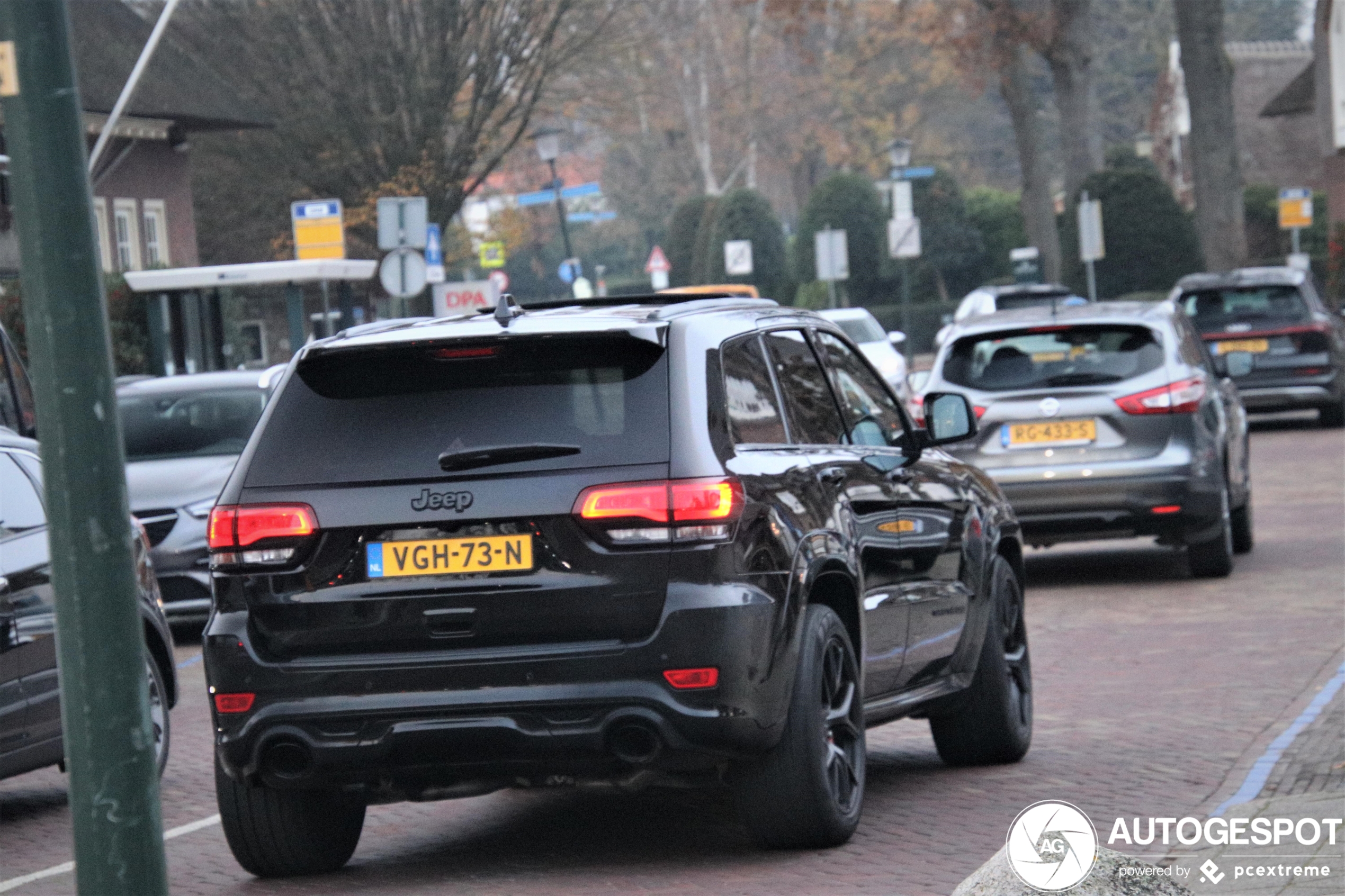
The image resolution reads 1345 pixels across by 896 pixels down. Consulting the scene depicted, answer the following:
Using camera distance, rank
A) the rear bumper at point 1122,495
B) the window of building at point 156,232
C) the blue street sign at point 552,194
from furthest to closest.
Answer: the blue street sign at point 552,194, the window of building at point 156,232, the rear bumper at point 1122,495

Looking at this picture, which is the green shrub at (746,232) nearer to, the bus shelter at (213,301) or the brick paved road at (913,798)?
the bus shelter at (213,301)

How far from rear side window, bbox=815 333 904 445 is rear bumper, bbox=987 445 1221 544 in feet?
18.1

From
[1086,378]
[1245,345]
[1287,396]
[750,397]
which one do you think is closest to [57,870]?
[750,397]

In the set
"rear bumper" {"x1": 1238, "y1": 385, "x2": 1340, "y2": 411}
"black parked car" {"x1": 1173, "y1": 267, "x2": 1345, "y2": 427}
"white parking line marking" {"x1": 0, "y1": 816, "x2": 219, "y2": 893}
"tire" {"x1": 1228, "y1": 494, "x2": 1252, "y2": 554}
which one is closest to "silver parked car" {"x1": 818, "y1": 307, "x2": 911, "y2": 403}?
"black parked car" {"x1": 1173, "y1": 267, "x2": 1345, "y2": 427}

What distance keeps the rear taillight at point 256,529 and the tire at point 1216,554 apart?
8713mm

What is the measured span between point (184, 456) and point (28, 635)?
22.8 ft

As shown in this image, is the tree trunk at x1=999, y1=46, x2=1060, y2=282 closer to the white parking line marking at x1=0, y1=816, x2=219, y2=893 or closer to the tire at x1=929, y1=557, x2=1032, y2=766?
the tire at x1=929, y1=557, x2=1032, y2=766

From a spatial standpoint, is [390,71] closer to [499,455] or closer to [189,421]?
[189,421]

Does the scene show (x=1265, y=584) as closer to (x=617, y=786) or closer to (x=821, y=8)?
(x=617, y=786)

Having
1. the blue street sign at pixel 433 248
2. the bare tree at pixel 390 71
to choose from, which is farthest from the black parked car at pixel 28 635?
the bare tree at pixel 390 71

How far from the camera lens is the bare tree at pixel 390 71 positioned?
123 feet

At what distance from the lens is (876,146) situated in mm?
76875

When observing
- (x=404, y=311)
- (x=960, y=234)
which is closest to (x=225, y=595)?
(x=404, y=311)

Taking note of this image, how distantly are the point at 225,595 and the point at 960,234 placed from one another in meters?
65.9
